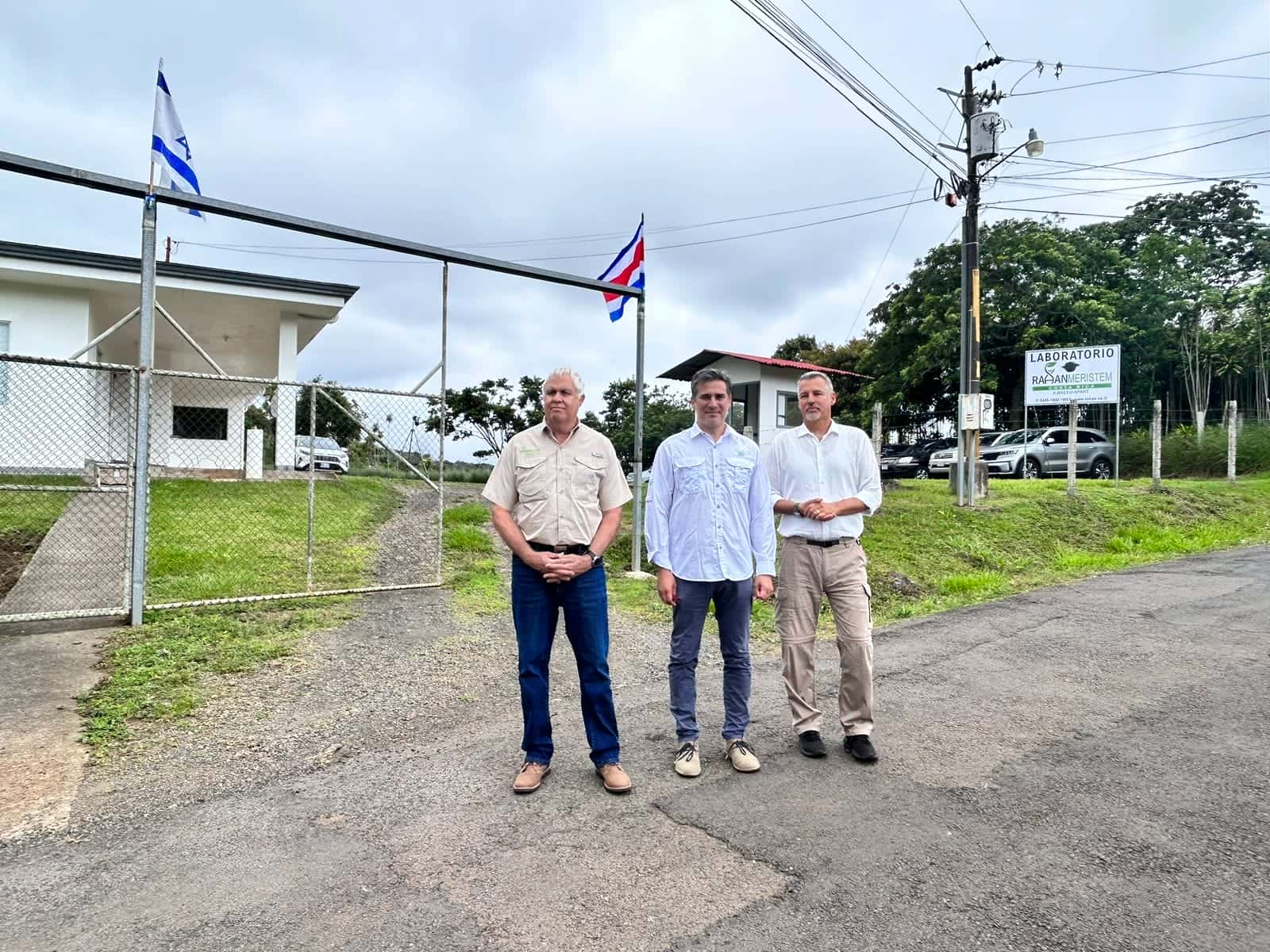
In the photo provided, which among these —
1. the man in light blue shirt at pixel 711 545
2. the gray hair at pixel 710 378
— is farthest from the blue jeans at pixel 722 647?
the gray hair at pixel 710 378

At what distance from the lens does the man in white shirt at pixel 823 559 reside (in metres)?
4.11

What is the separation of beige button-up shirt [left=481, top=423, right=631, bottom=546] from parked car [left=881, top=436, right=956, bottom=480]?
2382 centimetres

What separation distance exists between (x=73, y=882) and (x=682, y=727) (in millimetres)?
2462

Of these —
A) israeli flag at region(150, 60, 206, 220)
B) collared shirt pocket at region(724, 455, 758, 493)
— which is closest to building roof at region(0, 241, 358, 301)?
israeli flag at region(150, 60, 206, 220)

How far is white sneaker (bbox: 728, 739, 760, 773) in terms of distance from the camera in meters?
3.86

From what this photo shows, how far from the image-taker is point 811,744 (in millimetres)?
4059

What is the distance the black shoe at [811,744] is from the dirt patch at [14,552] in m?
7.53

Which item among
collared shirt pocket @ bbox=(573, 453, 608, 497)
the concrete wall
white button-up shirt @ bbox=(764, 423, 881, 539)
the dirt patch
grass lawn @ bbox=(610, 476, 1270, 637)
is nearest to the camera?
collared shirt pocket @ bbox=(573, 453, 608, 497)

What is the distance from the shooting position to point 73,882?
290cm

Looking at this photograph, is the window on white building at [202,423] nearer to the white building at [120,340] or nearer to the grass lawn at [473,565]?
the white building at [120,340]

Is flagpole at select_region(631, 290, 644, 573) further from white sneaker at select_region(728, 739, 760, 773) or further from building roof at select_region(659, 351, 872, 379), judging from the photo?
building roof at select_region(659, 351, 872, 379)

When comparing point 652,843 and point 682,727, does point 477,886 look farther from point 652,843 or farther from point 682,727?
point 682,727

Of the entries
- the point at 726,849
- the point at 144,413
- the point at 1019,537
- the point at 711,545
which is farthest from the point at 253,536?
the point at 1019,537

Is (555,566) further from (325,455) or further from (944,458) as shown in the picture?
(944,458)
